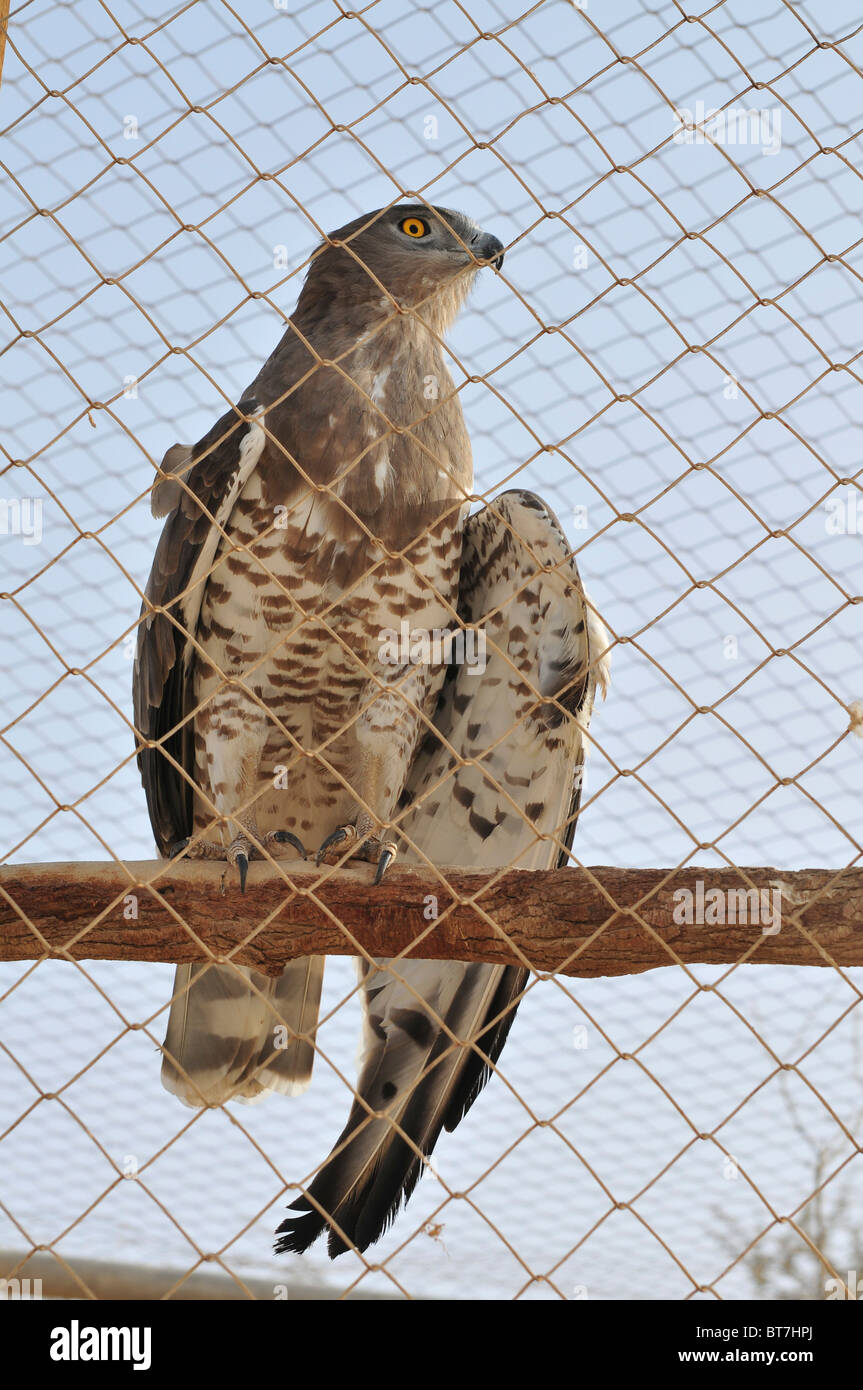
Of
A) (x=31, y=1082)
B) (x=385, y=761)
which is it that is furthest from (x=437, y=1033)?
(x=31, y=1082)

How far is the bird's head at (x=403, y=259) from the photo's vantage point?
3.49 m

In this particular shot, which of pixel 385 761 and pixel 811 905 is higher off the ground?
pixel 385 761

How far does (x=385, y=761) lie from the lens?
3240 millimetres

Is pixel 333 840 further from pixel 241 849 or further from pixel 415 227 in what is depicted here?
pixel 415 227

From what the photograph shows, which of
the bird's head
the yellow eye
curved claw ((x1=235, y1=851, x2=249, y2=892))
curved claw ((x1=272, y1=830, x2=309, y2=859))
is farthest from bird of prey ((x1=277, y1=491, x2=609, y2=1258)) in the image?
the yellow eye

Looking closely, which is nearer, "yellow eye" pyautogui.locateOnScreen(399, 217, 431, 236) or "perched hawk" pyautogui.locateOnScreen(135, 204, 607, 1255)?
"perched hawk" pyautogui.locateOnScreen(135, 204, 607, 1255)

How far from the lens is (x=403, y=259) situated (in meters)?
3.56

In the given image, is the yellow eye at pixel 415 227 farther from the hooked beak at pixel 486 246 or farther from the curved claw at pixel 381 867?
the curved claw at pixel 381 867

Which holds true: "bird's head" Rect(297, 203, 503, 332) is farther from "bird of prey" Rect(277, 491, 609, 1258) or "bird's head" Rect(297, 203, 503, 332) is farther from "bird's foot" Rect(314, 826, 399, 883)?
"bird's foot" Rect(314, 826, 399, 883)

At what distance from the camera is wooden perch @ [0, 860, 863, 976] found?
2.18 meters

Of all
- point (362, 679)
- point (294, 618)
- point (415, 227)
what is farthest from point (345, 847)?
point (415, 227)

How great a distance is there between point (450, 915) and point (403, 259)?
196 centimetres
